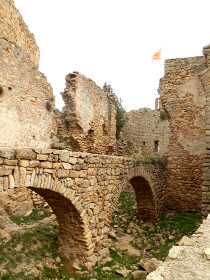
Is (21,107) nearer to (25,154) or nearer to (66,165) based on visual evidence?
(66,165)

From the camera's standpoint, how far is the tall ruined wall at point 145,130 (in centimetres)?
1866

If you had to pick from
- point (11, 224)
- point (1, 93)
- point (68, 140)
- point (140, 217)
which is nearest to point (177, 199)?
point (140, 217)

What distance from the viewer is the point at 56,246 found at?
5.94 m

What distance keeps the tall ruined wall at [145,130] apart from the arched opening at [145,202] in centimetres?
906

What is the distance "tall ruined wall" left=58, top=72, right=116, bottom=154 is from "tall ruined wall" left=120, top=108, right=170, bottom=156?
5576 mm

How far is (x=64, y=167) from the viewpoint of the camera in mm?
4633

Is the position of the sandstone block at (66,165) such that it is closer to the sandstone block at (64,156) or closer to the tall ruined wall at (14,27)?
the sandstone block at (64,156)

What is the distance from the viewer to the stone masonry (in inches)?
149

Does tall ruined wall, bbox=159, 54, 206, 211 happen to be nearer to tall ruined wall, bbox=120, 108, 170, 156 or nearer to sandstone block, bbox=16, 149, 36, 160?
tall ruined wall, bbox=120, 108, 170, 156

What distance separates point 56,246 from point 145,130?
13999 mm

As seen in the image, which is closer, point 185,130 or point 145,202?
point 145,202

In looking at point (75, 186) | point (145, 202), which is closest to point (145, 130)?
point (145, 202)

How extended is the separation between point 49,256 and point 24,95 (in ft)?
15.2

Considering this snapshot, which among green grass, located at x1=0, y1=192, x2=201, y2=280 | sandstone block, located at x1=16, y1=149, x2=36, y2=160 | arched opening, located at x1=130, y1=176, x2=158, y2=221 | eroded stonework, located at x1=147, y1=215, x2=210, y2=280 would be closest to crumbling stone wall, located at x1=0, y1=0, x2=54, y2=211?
green grass, located at x1=0, y1=192, x2=201, y2=280
